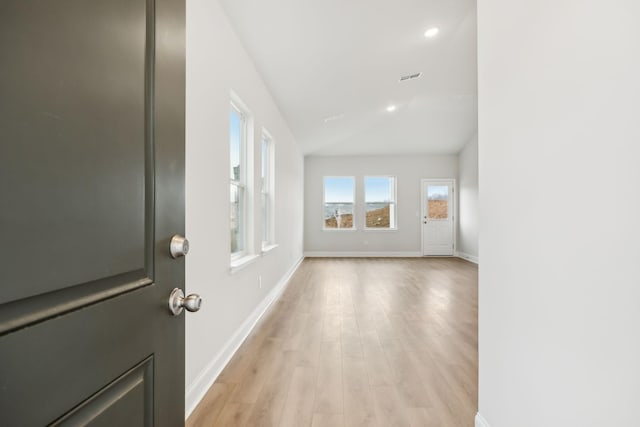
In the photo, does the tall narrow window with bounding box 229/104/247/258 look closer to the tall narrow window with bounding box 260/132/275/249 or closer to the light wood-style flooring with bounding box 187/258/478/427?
the light wood-style flooring with bounding box 187/258/478/427

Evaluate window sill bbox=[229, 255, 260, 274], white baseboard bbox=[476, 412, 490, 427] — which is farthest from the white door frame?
white baseboard bbox=[476, 412, 490, 427]

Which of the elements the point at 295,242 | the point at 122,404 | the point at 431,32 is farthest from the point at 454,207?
the point at 122,404

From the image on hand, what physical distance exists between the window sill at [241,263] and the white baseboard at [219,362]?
1.66ft

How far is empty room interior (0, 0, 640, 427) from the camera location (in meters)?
0.46

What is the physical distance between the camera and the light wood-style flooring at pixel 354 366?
1.65 m

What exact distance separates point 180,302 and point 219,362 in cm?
155

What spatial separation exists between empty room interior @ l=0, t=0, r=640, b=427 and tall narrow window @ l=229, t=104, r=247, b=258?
0.09 feet

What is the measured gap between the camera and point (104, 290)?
56cm

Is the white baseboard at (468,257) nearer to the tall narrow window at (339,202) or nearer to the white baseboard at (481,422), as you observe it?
the tall narrow window at (339,202)

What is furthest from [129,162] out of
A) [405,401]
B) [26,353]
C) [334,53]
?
[334,53]

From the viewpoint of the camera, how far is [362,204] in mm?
8391

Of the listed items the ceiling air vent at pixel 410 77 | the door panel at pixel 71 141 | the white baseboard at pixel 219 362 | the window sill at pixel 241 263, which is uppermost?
the ceiling air vent at pixel 410 77

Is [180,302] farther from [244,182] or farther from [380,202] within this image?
[380,202]

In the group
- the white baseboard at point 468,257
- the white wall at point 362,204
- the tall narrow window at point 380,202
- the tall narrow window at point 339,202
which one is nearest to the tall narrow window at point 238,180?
the white wall at point 362,204
